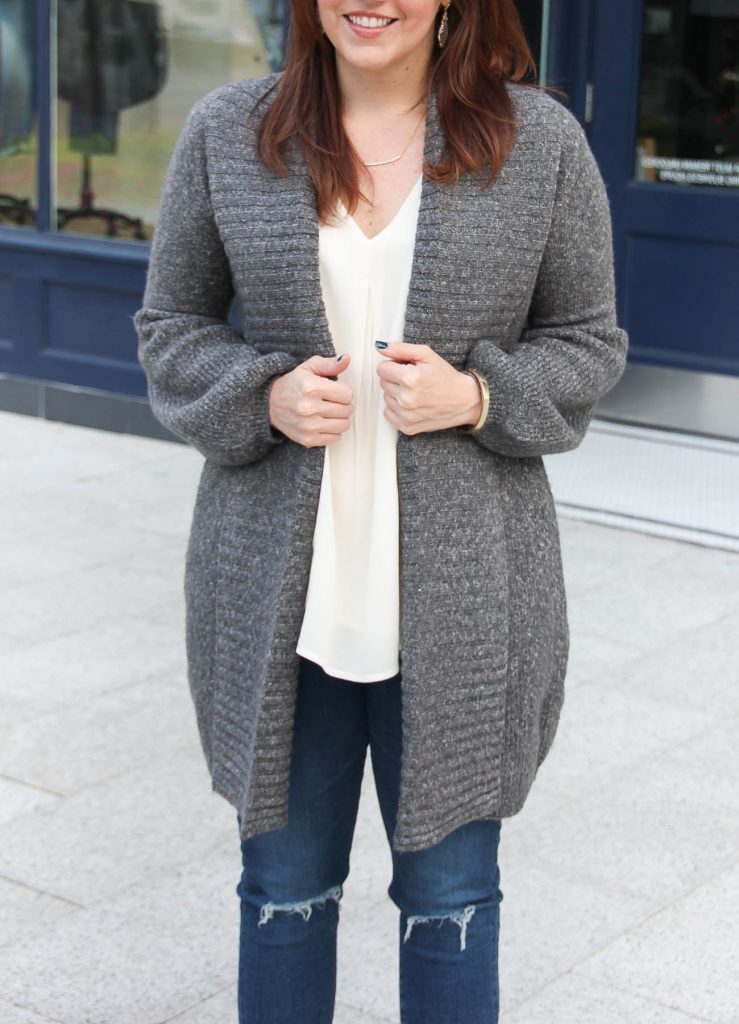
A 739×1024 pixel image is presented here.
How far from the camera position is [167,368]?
2.17m

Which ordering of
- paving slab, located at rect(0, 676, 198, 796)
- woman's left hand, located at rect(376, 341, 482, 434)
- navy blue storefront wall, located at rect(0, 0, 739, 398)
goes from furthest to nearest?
navy blue storefront wall, located at rect(0, 0, 739, 398) → paving slab, located at rect(0, 676, 198, 796) → woman's left hand, located at rect(376, 341, 482, 434)

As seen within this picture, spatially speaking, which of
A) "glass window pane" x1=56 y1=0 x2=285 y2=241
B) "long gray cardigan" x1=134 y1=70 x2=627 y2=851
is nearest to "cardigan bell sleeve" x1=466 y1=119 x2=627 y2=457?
"long gray cardigan" x1=134 y1=70 x2=627 y2=851

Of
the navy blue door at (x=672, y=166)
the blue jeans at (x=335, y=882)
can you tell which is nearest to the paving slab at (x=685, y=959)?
the blue jeans at (x=335, y=882)

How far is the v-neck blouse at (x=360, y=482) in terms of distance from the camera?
6.64 feet

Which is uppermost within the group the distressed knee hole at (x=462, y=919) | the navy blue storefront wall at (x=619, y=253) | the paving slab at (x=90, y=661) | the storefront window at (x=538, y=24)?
the storefront window at (x=538, y=24)

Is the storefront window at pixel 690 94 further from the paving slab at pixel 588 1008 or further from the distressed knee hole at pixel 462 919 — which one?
the distressed knee hole at pixel 462 919

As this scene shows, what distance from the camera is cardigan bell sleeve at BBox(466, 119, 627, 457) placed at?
6.68 feet

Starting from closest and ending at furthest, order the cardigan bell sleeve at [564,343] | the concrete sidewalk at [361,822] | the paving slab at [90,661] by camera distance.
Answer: the cardigan bell sleeve at [564,343] → the concrete sidewalk at [361,822] → the paving slab at [90,661]

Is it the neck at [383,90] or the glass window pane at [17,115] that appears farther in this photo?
the glass window pane at [17,115]

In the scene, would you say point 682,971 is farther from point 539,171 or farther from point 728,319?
point 728,319

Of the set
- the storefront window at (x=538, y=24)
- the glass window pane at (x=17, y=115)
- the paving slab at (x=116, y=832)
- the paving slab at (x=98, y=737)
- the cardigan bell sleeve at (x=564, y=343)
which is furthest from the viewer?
the glass window pane at (x=17, y=115)

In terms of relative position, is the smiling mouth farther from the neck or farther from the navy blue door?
the navy blue door

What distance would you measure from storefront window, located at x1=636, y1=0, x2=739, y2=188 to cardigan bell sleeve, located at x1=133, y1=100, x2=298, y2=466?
184 inches

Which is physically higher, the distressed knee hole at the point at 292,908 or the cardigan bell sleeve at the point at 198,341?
the cardigan bell sleeve at the point at 198,341
